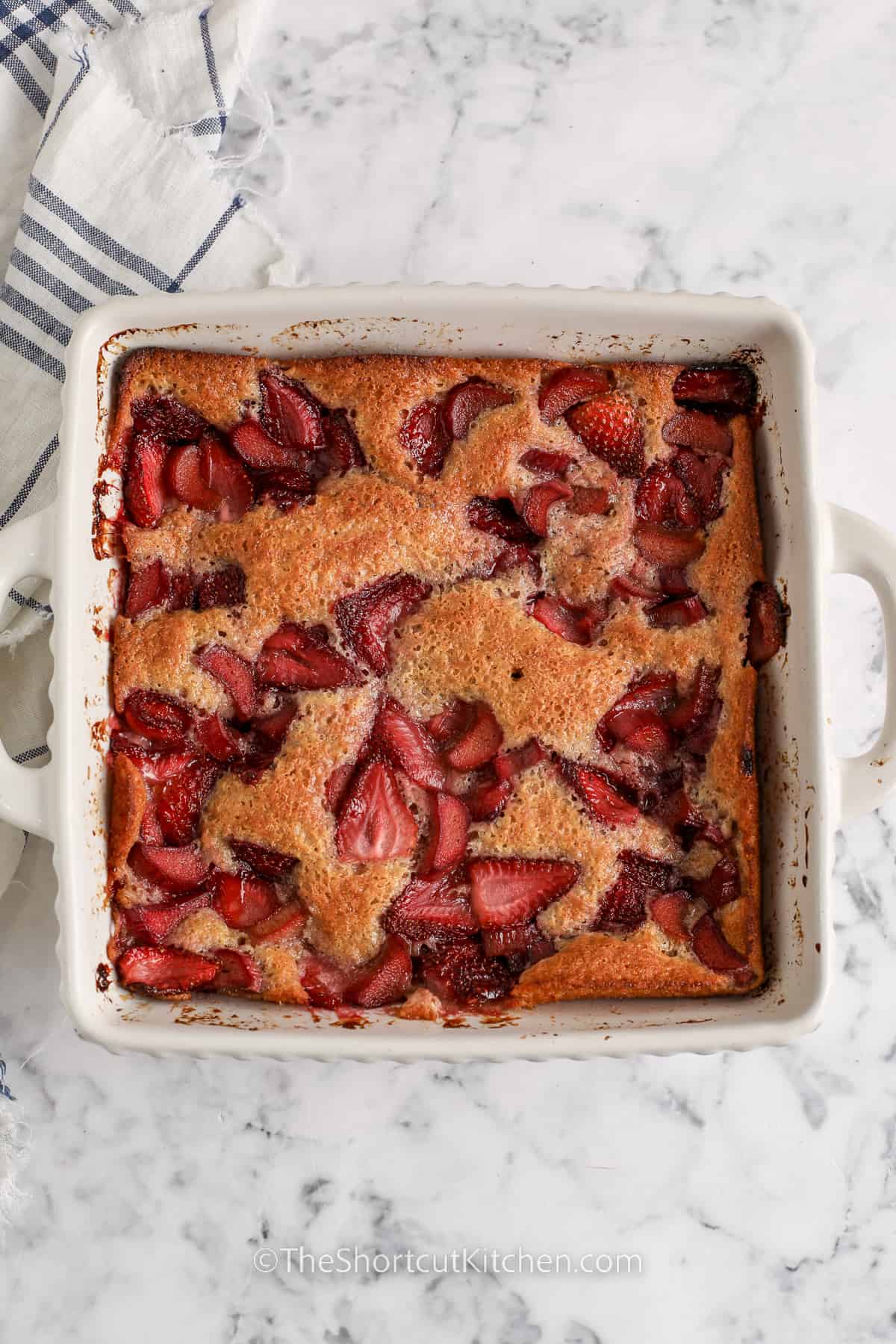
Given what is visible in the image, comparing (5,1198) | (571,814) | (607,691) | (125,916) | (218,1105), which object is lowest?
(5,1198)

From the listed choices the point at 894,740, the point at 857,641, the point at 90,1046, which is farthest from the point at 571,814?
the point at 90,1046

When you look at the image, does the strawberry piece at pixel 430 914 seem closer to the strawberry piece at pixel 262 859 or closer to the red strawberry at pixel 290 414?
the strawberry piece at pixel 262 859

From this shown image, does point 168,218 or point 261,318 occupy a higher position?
point 168,218

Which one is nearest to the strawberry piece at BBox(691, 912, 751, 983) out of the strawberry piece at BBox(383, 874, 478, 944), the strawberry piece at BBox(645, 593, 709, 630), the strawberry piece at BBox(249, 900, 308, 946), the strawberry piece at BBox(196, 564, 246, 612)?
the strawberry piece at BBox(383, 874, 478, 944)

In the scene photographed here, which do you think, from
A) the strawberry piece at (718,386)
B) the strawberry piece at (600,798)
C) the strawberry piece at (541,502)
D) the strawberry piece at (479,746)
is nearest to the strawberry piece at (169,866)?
the strawberry piece at (479,746)

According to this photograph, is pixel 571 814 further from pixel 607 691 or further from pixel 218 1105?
pixel 218 1105
